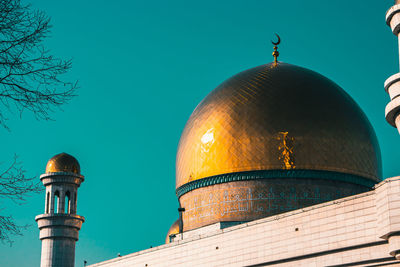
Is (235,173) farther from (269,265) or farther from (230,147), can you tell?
(269,265)

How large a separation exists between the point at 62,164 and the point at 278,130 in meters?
9.89

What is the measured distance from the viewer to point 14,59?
7.65 metres

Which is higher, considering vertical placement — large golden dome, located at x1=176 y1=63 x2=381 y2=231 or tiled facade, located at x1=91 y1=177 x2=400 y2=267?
large golden dome, located at x1=176 y1=63 x2=381 y2=231

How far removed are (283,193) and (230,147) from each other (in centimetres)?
224

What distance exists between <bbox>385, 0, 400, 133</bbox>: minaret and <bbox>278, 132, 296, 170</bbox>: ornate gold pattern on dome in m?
5.89

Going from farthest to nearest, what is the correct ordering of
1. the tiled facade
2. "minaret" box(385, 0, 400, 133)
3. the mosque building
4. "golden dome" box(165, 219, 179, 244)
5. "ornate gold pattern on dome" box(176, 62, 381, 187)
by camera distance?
"golden dome" box(165, 219, 179, 244)
"ornate gold pattern on dome" box(176, 62, 381, 187)
the mosque building
"minaret" box(385, 0, 400, 133)
the tiled facade

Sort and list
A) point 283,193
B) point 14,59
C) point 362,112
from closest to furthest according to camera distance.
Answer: point 14,59
point 283,193
point 362,112

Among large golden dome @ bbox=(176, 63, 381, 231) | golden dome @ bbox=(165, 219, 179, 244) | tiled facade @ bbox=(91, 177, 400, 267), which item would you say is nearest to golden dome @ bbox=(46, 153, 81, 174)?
golden dome @ bbox=(165, 219, 179, 244)

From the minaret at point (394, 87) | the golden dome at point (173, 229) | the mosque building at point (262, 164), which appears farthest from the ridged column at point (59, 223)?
the minaret at point (394, 87)

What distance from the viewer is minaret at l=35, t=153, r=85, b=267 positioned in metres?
26.4

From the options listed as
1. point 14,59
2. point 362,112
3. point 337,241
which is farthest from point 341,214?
point 14,59

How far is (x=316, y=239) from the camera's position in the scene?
53.5ft

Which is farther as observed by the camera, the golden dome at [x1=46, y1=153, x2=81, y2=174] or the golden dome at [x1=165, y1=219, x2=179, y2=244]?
the golden dome at [x1=165, y1=219, x2=179, y2=244]

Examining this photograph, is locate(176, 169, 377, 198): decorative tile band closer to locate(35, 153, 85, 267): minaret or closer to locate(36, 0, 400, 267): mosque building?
locate(36, 0, 400, 267): mosque building
